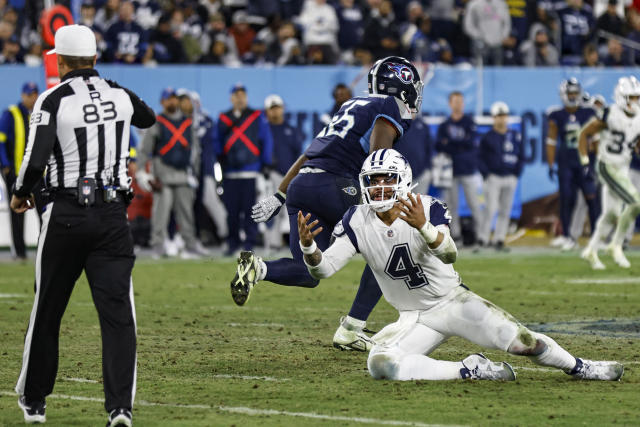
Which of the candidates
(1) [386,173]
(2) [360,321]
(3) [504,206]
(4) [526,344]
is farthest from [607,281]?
(1) [386,173]

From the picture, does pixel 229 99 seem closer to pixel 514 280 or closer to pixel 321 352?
pixel 514 280

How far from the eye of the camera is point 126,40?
18.0 meters

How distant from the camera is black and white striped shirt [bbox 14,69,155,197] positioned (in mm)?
5734

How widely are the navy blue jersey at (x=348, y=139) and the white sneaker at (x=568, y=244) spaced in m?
9.76

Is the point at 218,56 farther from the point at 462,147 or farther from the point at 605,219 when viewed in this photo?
the point at 605,219

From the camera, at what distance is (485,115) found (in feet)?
→ 62.0

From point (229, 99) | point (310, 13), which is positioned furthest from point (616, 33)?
point (229, 99)

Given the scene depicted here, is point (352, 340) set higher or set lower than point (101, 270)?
lower

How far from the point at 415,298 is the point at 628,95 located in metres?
8.26

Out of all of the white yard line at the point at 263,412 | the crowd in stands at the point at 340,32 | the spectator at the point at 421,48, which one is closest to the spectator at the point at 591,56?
the crowd in stands at the point at 340,32

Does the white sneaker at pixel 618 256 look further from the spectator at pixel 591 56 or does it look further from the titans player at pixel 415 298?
the titans player at pixel 415 298

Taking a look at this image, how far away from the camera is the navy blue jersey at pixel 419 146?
57.0 ft

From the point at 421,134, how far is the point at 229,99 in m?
2.73

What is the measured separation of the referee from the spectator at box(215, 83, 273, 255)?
1049cm
